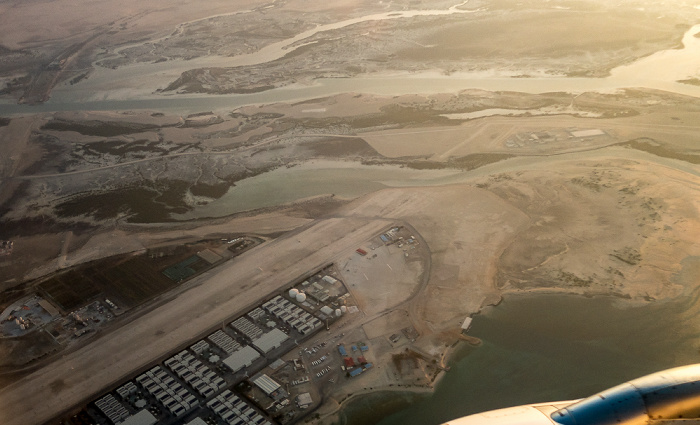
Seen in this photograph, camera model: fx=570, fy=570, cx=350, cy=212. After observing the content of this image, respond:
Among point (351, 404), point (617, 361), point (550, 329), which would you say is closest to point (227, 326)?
point (351, 404)

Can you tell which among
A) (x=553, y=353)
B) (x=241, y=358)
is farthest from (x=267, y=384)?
(x=553, y=353)

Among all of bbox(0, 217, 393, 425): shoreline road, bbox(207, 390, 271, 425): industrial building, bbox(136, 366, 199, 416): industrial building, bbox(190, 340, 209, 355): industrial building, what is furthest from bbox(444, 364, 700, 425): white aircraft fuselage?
bbox(0, 217, 393, 425): shoreline road

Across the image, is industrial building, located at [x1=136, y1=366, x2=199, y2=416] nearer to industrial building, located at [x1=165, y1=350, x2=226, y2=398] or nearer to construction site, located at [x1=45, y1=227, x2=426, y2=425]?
construction site, located at [x1=45, y1=227, x2=426, y2=425]

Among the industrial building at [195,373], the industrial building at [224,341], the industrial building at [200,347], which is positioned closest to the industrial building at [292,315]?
the industrial building at [224,341]

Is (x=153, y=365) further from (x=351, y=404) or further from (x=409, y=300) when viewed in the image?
(x=409, y=300)

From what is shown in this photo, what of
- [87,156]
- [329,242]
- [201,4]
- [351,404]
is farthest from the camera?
[201,4]

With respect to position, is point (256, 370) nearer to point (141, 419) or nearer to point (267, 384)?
point (267, 384)

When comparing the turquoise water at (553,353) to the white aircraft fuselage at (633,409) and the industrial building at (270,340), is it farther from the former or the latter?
the white aircraft fuselage at (633,409)
